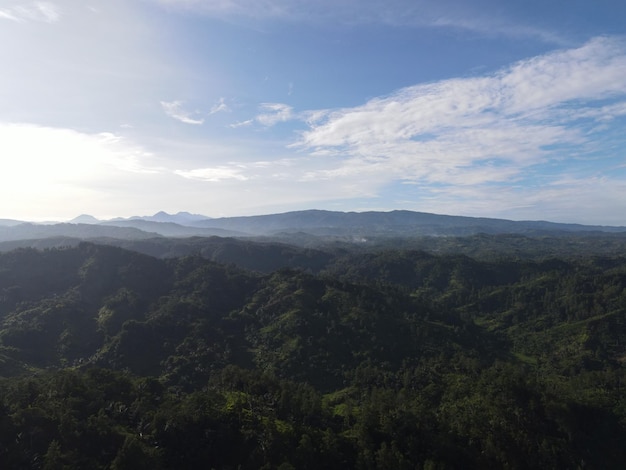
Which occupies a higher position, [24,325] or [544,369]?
[24,325]

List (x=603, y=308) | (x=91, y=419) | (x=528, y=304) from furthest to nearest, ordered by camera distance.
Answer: (x=528, y=304) → (x=603, y=308) → (x=91, y=419)

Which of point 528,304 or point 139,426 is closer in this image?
point 139,426

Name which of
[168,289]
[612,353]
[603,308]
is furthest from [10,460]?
[603,308]

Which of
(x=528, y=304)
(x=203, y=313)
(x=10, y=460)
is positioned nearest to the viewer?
(x=10, y=460)

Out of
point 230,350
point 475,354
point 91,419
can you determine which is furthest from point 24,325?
point 475,354

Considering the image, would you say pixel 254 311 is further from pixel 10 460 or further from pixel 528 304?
pixel 528 304

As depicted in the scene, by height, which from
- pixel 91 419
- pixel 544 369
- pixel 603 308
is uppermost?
pixel 91 419
